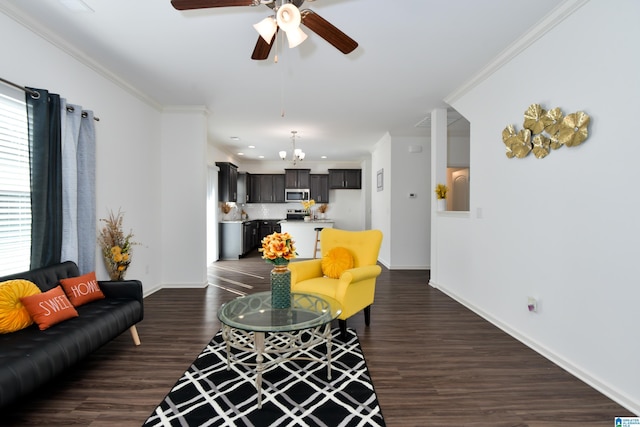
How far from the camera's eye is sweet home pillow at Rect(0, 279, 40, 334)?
1.90 meters

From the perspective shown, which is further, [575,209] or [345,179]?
[345,179]

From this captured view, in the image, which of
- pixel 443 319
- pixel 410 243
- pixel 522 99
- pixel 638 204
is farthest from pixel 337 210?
pixel 638 204

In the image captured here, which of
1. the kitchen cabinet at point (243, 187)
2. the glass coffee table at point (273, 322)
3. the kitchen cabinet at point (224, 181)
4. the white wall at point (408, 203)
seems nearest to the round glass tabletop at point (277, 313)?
the glass coffee table at point (273, 322)

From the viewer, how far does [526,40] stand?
105 inches

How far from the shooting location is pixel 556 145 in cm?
240

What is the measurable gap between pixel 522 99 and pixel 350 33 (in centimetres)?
174

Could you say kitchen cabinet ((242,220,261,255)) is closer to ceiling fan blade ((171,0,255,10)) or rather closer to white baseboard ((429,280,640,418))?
white baseboard ((429,280,640,418))

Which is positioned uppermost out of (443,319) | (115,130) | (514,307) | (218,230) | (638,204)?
(115,130)

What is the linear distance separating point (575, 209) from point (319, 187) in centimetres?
720

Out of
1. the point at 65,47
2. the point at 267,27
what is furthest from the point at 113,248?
the point at 267,27

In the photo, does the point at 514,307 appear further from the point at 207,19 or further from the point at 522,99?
the point at 207,19

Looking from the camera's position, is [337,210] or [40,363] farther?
[337,210]

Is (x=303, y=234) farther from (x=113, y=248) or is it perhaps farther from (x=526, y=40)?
(x=526, y=40)

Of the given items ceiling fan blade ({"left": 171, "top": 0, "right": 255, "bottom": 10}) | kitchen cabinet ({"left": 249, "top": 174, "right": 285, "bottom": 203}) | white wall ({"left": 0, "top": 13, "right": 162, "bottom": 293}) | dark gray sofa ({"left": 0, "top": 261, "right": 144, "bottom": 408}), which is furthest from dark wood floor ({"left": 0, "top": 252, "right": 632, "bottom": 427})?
kitchen cabinet ({"left": 249, "top": 174, "right": 285, "bottom": 203})
